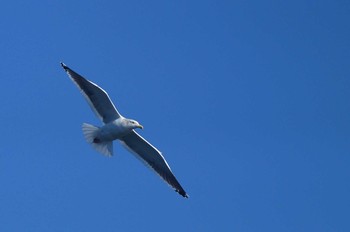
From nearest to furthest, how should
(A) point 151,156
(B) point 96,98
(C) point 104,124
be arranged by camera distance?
(B) point 96,98 → (C) point 104,124 → (A) point 151,156

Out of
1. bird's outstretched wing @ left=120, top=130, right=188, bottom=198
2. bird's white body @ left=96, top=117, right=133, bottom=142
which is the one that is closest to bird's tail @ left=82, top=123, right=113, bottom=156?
bird's white body @ left=96, top=117, right=133, bottom=142

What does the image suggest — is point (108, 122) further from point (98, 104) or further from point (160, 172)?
point (160, 172)

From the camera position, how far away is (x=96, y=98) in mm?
23547

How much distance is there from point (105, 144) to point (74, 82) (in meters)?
1.71

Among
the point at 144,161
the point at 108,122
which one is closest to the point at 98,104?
the point at 108,122

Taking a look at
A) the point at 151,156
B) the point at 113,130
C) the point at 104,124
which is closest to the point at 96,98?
the point at 104,124

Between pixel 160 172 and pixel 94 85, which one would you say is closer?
pixel 94 85

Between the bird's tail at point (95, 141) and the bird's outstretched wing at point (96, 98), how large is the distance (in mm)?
378

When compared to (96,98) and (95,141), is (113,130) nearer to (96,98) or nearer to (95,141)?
(95,141)

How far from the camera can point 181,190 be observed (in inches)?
984

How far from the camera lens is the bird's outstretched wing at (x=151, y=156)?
24.4 metres

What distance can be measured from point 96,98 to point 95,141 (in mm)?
1057

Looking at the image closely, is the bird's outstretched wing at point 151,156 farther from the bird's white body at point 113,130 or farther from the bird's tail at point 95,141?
the bird's tail at point 95,141

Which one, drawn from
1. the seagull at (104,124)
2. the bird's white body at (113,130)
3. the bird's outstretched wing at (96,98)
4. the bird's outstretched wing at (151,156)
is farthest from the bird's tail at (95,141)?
the bird's outstretched wing at (151,156)
